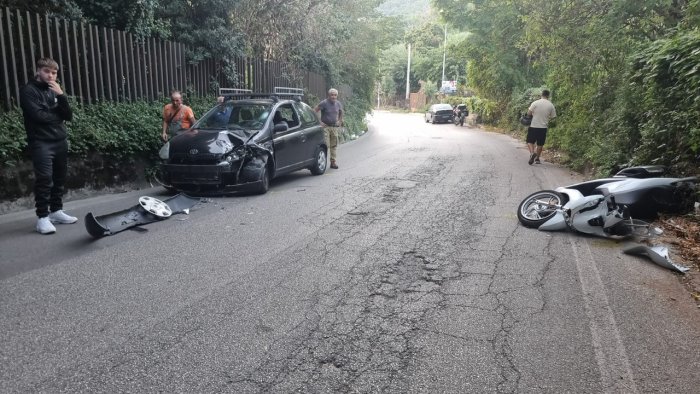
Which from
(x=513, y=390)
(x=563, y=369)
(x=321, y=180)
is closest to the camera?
(x=513, y=390)

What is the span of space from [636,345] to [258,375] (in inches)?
101

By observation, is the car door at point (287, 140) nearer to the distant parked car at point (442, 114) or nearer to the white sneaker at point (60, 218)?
the white sneaker at point (60, 218)

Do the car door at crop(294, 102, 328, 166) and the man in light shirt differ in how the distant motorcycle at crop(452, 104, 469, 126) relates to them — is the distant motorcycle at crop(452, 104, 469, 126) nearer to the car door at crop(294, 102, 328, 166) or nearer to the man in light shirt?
the man in light shirt

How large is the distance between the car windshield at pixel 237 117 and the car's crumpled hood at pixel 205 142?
0.48 metres

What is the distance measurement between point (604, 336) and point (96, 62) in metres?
9.65

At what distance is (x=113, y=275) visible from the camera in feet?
15.5

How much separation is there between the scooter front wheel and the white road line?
132cm

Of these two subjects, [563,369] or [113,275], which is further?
[113,275]

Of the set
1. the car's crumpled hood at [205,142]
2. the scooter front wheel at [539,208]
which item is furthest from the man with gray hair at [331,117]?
the scooter front wheel at [539,208]

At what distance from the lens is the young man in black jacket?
6027 millimetres

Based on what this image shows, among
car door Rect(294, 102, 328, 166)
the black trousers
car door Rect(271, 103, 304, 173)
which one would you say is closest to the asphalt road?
the black trousers

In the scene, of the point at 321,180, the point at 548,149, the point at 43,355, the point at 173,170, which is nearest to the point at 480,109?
the point at 548,149

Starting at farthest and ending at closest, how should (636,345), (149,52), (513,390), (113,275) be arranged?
(149,52)
(113,275)
(636,345)
(513,390)

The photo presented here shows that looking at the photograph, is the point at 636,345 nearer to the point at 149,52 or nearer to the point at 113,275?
the point at 113,275
